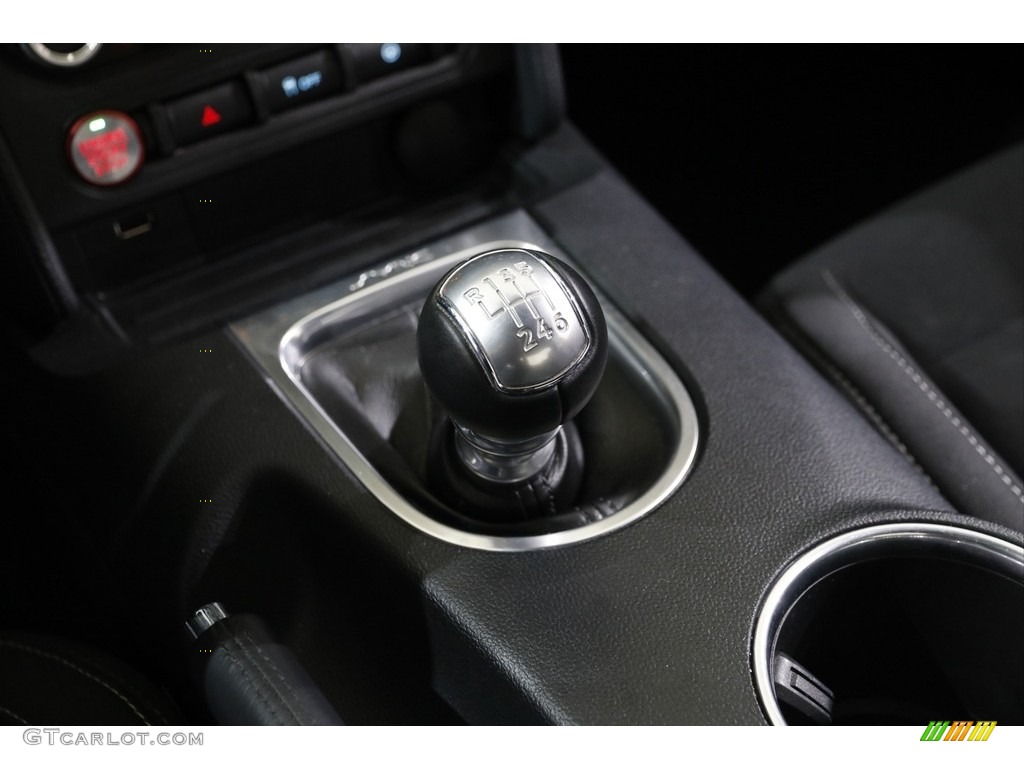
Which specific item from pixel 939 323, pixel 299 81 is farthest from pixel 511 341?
pixel 939 323

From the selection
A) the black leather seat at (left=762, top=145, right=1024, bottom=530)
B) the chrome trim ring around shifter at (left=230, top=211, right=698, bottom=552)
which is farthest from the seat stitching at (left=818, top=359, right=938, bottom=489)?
the chrome trim ring around shifter at (left=230, top=211, right=698, bottom=552)

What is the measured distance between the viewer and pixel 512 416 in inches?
25.9

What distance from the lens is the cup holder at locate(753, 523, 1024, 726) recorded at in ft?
2.42

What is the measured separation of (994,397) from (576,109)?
812 mm

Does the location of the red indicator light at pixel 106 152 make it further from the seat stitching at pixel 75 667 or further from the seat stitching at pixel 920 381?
the seat stitching at pixel 920 381

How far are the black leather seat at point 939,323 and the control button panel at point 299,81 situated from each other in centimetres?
42

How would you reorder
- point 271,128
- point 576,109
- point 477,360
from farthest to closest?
1. point 576,109
2. point 271,128
3. point 477,360

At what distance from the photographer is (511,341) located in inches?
24.8

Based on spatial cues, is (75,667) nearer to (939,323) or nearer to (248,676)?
(248,676)

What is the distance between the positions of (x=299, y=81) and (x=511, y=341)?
0.35 metres

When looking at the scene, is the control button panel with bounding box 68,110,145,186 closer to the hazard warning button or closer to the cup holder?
the hazard warning button
